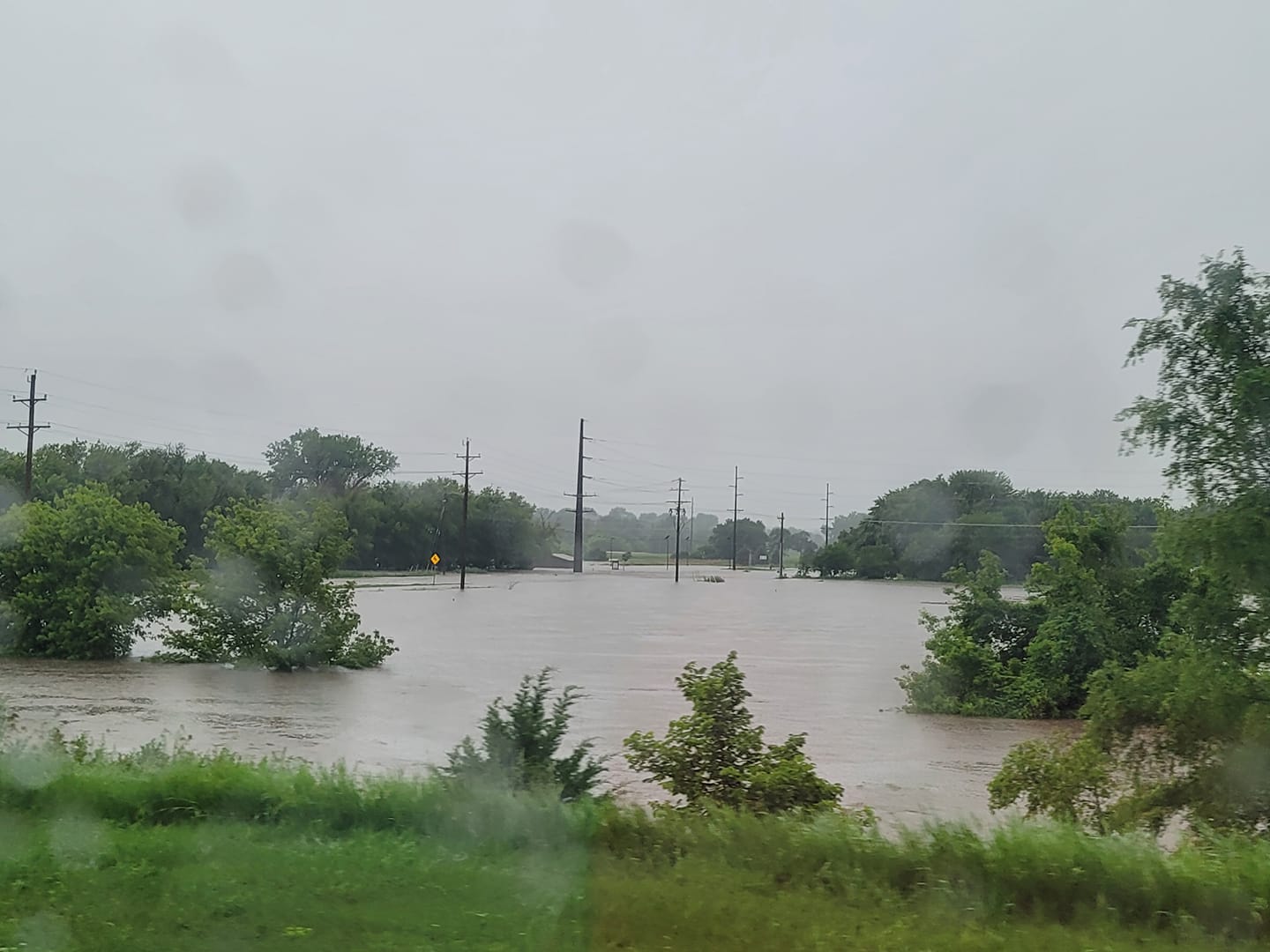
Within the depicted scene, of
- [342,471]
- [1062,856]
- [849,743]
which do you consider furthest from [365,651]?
[342,471]

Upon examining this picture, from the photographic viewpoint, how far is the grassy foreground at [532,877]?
6242 mm

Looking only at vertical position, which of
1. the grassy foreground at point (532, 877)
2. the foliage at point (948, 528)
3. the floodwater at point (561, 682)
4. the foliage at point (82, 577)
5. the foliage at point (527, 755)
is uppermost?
the foliage at point (948, 528)

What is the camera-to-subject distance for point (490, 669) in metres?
28.9

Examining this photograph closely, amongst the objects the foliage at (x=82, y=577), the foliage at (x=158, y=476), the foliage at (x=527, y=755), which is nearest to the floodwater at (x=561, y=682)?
the foliage at (x=82, y=577)

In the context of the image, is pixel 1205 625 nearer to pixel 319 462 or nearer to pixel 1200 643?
pixel 1200 643

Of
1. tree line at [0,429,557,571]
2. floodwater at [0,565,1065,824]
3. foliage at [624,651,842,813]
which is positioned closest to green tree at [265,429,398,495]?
tree line at [0,429,557,571]

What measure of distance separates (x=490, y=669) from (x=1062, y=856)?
882 inches

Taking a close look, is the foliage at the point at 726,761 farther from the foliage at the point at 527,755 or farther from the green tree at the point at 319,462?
the green tree at the point at 319,462

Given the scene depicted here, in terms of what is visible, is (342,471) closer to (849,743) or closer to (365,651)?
(365,651)

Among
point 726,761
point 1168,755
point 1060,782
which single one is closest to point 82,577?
point 726,761

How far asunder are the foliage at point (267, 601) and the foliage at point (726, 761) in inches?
656

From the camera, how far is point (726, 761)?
1119 cm

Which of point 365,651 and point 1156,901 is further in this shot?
point 365,651

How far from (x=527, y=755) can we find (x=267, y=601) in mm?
17924
